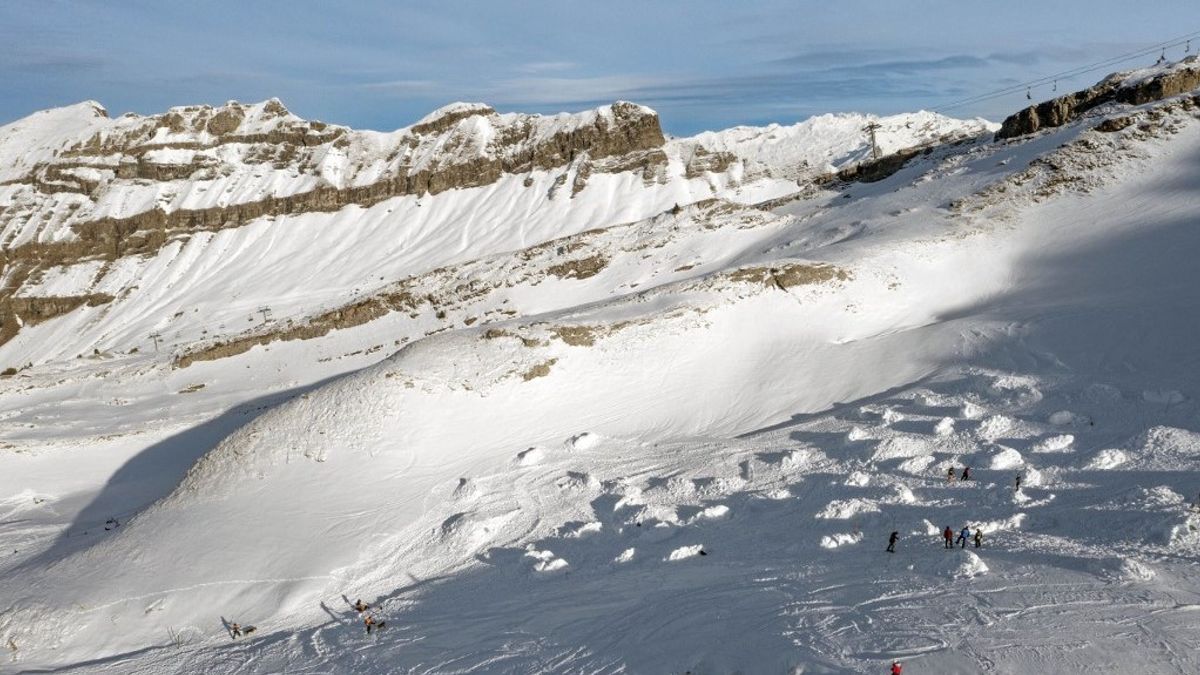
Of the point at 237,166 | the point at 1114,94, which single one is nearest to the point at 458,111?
the point at 237,166

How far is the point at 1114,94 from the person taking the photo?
61.9 meters

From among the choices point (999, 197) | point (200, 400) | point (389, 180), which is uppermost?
point (389, 180)

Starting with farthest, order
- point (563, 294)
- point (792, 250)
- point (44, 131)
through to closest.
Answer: point (44, 131) < point (563, 294) < point (792, 250)

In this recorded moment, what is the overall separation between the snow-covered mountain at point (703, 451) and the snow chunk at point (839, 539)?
0.08 meters

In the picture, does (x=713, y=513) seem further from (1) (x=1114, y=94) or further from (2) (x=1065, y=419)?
(1) (x=1114, y=94)

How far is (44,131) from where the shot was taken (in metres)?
153

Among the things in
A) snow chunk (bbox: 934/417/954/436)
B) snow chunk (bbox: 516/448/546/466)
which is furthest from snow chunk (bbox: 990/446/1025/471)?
snow chunk (bbox: 516/448/546/466)

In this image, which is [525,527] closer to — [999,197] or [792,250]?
[792,250]

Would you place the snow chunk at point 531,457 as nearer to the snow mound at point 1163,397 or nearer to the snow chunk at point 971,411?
the snow chunk at point 971,411

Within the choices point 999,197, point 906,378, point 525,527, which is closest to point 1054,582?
point 525,527

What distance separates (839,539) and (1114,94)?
60.2 meters

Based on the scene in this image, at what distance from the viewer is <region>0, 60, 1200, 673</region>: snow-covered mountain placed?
17.6 m

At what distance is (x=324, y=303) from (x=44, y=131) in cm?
10401

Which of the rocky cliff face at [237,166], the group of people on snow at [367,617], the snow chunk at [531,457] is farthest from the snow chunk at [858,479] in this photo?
the rocky cliff face at [237,166]
